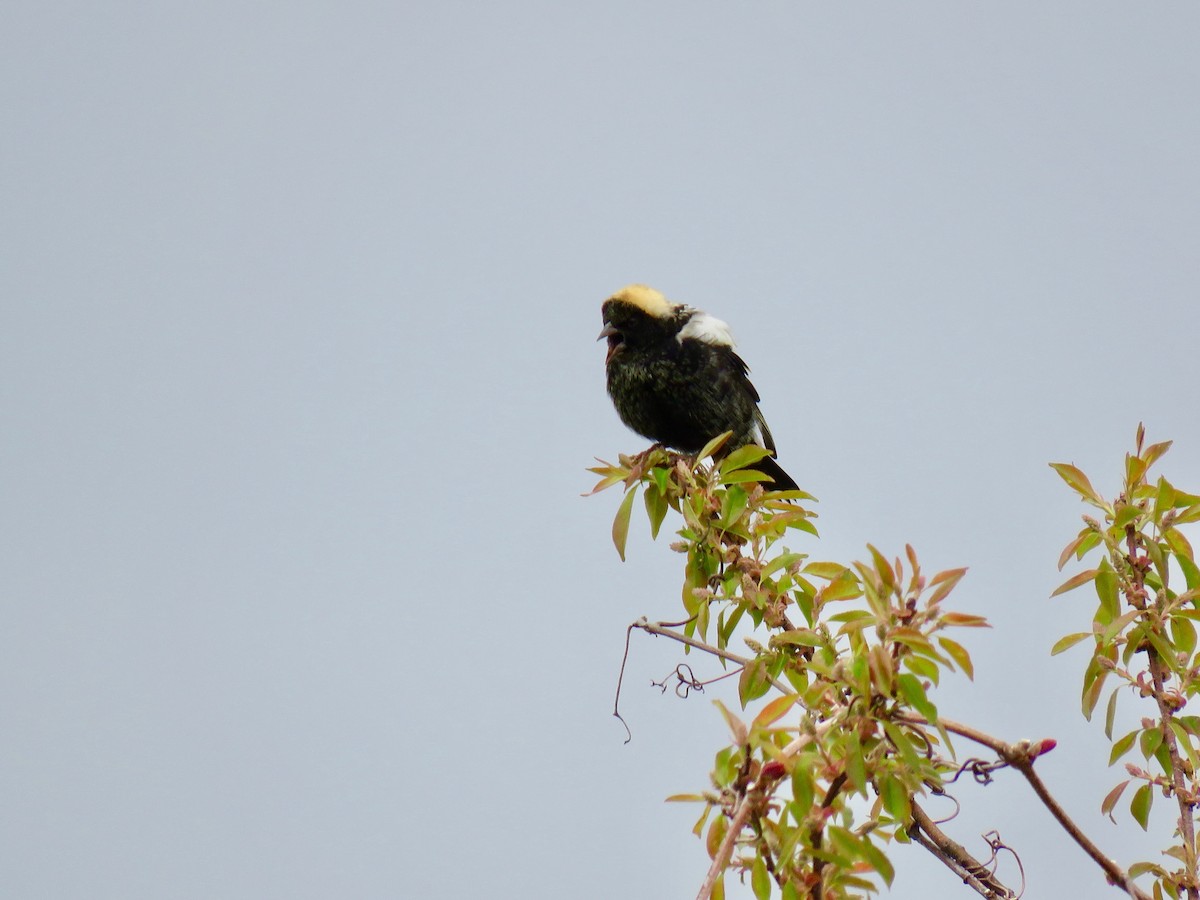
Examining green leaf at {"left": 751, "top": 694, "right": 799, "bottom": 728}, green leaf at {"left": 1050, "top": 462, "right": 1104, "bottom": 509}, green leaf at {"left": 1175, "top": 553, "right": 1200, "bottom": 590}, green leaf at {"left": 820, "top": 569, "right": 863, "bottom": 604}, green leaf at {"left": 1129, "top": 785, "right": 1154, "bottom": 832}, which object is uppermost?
green leaf at {"left": 1050, "top": 462, "right": 1104, "bottom": 509}

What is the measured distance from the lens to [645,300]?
516 cm

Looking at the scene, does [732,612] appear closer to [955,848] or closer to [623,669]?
[623,669]

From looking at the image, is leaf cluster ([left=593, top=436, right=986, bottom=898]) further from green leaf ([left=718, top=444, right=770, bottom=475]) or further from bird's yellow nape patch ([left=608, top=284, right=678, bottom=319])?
bird's yellow nape patch ([left=608, top=284, right=678, bottom=319])

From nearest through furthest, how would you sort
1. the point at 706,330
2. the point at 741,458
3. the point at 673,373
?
the point at 741,458 → the point at 673,373 → the point at 706,330

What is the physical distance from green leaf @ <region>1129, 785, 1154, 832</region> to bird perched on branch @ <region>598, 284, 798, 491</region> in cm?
291

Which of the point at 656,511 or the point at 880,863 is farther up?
the point at 656,511

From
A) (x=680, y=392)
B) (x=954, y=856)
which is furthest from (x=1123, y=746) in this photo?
(x=680, y=392)

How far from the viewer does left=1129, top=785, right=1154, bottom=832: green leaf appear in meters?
2.14

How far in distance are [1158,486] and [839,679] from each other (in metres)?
0.74

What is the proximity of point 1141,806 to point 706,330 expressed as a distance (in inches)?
127

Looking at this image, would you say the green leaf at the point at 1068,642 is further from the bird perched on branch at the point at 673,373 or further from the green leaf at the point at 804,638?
the bird perched on branch at the point at 673,373

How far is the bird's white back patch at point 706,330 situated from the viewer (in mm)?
5100

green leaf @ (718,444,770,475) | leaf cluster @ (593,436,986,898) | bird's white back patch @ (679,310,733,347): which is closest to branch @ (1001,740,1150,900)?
leaf cluster @ (593,436,986,898)

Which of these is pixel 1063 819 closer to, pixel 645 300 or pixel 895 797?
pixel 895 797
